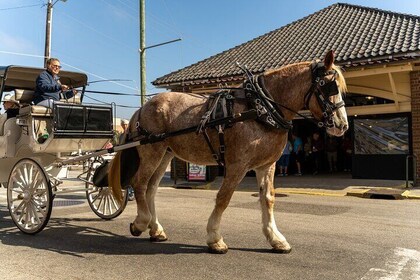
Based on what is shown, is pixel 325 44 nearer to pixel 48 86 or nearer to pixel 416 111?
pixel 416 111

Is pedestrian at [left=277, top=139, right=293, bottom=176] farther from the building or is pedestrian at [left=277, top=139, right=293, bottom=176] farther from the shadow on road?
the shadow on road

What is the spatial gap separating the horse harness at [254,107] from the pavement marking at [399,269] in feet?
5.34

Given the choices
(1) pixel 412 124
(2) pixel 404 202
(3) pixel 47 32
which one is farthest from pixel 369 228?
(3) pixel 47 32

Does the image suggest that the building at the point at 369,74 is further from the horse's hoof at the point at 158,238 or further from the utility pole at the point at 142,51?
the horse's hoof at the point at 158,238

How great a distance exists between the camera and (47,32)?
19672mm

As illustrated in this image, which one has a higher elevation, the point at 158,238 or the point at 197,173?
the point at 197,173

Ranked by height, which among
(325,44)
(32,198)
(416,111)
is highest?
(325,44)

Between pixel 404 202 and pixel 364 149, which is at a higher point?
pixel 364 149

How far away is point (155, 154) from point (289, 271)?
91.0 inches

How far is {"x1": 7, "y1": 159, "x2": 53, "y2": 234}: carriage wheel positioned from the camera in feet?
19.1

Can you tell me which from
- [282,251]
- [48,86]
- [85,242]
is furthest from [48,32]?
[282,251]

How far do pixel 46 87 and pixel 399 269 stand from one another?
559 cm

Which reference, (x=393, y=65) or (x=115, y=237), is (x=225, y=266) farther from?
(x=393, y=65)

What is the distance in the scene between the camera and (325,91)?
4582 millimetres
